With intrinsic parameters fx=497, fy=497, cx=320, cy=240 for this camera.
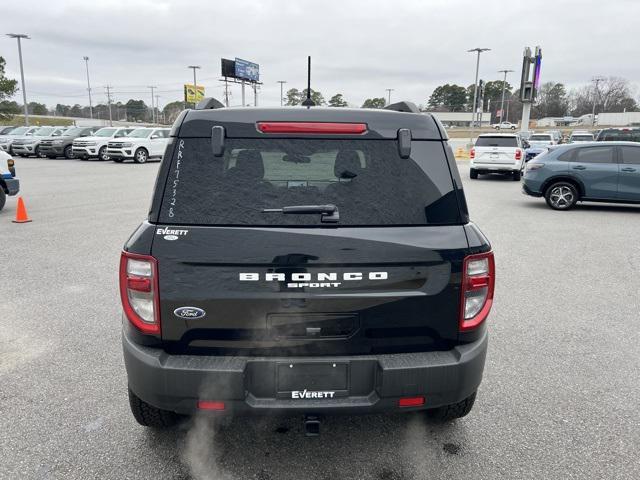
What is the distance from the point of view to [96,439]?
2932mm

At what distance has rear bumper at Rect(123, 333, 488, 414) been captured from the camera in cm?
231

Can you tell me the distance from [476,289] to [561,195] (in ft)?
36.7

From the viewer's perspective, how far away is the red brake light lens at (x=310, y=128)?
7.96 ft

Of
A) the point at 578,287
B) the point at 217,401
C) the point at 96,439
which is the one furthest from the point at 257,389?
the point at 578,287

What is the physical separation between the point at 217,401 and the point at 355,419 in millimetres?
1181

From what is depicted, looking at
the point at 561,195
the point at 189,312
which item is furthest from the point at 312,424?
the point at 561,195

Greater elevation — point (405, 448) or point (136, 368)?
point (136, 368)

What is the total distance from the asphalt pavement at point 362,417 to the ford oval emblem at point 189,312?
0.93 meters

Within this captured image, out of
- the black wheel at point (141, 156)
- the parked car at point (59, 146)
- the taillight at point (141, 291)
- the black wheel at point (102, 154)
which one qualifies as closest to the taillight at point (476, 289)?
the taillight at point (141, 291)

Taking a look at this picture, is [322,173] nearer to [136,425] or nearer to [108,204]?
[136,425]

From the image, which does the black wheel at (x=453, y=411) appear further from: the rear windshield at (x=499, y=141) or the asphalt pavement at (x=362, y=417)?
the rear windshield at (x=499, y=141)

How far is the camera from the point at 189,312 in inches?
91.5

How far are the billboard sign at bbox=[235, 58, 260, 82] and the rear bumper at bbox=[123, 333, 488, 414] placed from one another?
2707 inches

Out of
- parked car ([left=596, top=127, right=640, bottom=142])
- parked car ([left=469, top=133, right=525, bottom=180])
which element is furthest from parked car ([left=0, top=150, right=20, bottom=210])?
parked car ([left=596, top=127, right=640, bottom=142])
